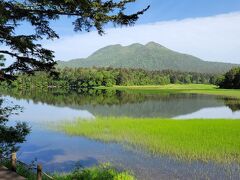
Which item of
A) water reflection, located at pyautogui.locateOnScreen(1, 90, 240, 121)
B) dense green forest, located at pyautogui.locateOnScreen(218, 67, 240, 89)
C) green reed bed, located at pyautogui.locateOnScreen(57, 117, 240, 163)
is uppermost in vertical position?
dense green forest, located at pyautogui.locateOnScreen(218, 67, 240, 89)

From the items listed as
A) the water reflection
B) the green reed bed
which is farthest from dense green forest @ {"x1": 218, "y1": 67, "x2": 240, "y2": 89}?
the green reed bed

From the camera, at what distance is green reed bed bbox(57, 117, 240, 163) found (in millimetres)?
30395

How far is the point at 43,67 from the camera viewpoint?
55.8ft

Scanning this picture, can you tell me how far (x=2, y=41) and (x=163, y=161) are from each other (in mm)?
17013

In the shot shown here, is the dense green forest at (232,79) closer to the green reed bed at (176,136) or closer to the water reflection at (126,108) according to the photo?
the water reflection at (126,108)

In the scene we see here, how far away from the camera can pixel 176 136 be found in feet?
126

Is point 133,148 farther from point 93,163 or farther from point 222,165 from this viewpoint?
point 222,165

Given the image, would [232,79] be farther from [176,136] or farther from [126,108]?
[176,136]

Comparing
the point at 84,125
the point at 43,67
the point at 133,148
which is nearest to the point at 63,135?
the point at 84,125

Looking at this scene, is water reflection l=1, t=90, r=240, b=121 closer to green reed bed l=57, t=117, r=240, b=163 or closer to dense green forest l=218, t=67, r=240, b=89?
green reed bed l=57, t=117, r=240, b=163

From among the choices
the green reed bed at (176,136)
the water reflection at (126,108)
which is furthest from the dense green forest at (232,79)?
the green reed bed at (176,136)

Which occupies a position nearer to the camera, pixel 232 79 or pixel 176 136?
pixel 176 136

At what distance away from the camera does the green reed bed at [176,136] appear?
99.7 feet

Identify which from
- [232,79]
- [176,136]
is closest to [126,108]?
[176,136]
